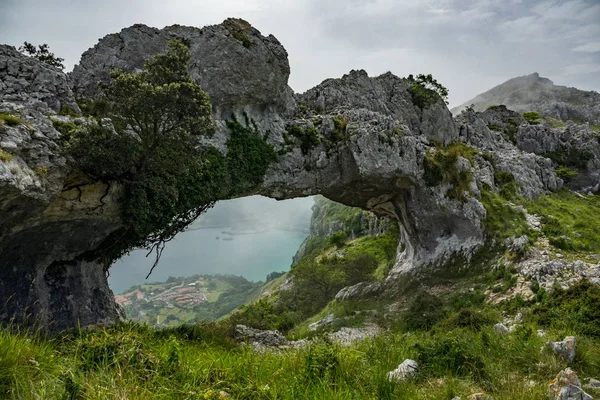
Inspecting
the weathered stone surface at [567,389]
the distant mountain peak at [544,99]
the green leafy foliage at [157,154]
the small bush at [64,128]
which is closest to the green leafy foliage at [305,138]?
the green leafy foliage at [157,154]

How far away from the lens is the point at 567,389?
185 inches

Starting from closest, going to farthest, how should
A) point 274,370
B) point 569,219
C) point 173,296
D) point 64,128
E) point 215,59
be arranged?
point 274,370 → point 64,128 → point 215,59 → point 569,219 → point 173,296

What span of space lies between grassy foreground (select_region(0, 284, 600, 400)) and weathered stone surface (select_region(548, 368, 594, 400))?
166 mm

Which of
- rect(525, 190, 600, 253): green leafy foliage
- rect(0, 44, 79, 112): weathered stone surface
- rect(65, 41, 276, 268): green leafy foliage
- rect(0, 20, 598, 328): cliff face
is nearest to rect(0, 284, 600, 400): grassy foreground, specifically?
rect(0, 20, 598, 328): cliff face

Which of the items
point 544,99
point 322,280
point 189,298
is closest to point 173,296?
point 189,298

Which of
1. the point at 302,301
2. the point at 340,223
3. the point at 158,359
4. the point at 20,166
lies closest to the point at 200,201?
the point at 20,166

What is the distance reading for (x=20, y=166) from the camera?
9953 millimetres

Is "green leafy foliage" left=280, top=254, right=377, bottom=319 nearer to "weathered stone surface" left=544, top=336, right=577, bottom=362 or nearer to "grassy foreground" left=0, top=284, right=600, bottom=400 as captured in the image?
"grassy foreground" left=0, top=284, right=600, bottom=400

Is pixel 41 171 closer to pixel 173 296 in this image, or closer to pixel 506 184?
pixel 506 184

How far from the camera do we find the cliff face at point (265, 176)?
11508mm

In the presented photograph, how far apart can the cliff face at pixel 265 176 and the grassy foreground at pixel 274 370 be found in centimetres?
554

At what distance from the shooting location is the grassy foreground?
4.21 m

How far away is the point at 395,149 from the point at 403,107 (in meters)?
9.73

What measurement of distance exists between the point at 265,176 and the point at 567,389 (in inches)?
620
